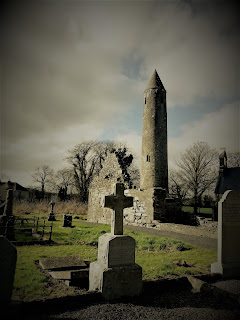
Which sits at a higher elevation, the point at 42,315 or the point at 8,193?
the point at 8,193

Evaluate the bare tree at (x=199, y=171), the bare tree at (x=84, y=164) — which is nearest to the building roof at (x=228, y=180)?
the bare tree at (x=199, y=171)

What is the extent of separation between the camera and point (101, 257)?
3910mm

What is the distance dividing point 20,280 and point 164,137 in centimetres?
2112

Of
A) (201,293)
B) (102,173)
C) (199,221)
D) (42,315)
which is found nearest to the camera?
(42,315)

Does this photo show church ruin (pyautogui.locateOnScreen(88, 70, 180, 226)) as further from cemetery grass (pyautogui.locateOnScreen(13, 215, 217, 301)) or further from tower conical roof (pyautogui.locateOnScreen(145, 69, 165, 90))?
cemetery grass (pyautogui.locateOnScreen(13, 215, 217, 301))

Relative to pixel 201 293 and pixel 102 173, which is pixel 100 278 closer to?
pixel 201 293

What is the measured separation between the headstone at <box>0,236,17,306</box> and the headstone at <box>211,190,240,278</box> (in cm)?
441

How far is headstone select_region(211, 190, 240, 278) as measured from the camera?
487cm

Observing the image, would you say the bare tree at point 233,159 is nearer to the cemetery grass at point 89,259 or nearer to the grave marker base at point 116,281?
the cemetery grass at point 89,259

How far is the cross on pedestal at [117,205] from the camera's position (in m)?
4.10

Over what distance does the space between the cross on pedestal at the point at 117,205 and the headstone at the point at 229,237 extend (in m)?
2.46

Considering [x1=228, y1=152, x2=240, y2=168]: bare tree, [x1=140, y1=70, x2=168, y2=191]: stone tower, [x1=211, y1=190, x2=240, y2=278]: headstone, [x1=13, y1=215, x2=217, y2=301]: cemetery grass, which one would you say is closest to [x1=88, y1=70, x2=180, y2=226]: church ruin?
[x1=140, y1=70, x2=168, y2=191]: stone tower

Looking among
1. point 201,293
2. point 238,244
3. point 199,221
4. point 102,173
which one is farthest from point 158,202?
point 201,293

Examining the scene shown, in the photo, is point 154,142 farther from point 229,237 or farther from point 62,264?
point 62,264
